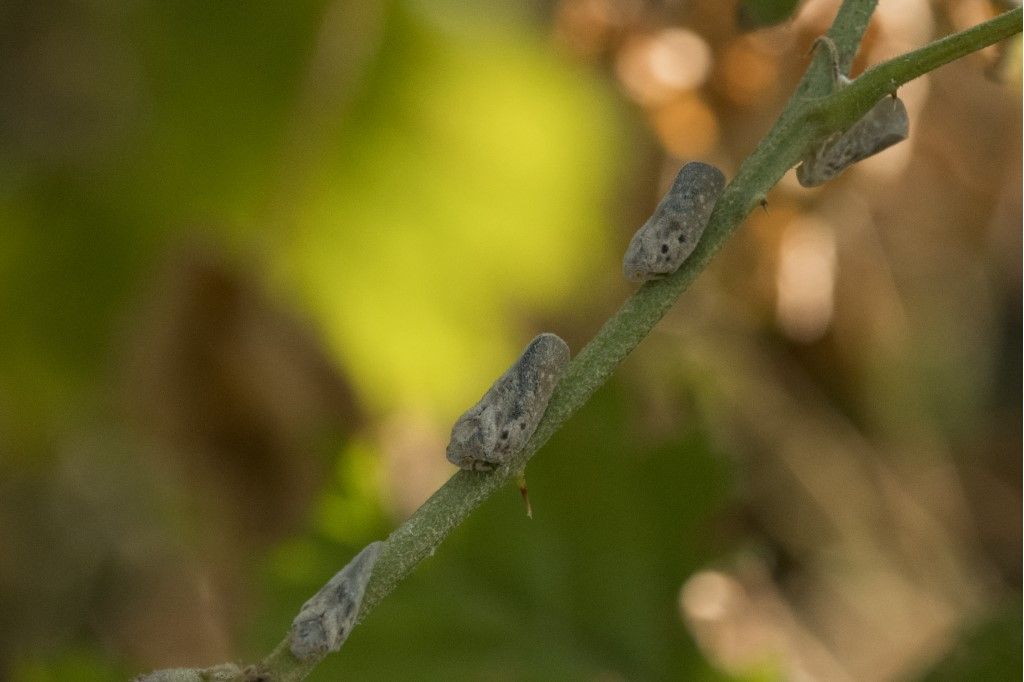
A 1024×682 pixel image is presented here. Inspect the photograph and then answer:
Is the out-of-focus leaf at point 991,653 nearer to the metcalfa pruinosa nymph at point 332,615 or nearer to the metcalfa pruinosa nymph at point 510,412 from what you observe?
the metcalfa pruinosa nymph at point 510,412

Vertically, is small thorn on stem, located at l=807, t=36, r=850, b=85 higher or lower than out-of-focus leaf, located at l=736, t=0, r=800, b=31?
lower

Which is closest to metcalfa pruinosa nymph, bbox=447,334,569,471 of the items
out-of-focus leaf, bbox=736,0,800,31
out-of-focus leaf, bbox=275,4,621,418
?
out-of-focus leaf, bbox=736,0,800,31

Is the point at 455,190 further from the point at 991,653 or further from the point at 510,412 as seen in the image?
the point at 510,412

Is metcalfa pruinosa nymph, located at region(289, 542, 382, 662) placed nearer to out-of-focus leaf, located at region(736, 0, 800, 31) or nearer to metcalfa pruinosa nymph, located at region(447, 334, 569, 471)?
metcalfa pruinosa nymph, located at region(447, 334, 569, 471)

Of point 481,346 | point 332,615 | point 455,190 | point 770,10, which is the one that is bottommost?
point 332,615

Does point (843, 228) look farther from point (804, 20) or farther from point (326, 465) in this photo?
point (326, 465)

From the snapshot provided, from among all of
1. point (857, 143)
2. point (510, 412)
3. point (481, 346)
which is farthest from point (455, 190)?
point (510, 412)
